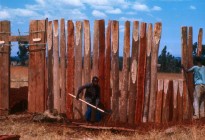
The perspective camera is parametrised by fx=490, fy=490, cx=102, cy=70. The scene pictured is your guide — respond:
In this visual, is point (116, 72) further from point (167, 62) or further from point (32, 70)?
point (167, 62)

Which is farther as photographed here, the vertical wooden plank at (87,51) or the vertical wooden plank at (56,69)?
the vertical wooden plank at (56,69)

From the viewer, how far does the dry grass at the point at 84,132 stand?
986 centimetres

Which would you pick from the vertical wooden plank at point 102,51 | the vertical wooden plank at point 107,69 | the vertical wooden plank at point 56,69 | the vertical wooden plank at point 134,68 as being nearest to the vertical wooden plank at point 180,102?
the vertical wooden plank at point 134,68

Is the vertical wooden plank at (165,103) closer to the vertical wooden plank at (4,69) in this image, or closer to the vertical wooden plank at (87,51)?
the vertical wooden plank at (87,51)

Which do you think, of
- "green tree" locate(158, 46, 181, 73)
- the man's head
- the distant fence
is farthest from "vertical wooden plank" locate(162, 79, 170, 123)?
"green tree" locate(158, 46, 181, 73)

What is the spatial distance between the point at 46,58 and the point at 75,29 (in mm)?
1289

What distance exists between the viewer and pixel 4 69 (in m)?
13.5

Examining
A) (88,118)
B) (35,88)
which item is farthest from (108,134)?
(35,88)

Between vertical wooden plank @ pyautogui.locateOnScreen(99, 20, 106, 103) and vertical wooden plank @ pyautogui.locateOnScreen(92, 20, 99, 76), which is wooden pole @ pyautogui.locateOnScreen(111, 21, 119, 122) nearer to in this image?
vertical wooden plank @ pyautogui.locateOnScreen(99, 20, 106, 103)

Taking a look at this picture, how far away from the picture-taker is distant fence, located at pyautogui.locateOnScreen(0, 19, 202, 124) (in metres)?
11.8

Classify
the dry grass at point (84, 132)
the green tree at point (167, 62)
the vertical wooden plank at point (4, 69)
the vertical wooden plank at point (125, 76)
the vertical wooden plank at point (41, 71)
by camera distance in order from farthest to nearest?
the green tree at point (167, 62) → the vertical wooden plank at point (4, 69) → the vertical wooden plank at point (41, 71) → the vertical wooden plank at point (125, 76) → the dry grass at point (84, 132)

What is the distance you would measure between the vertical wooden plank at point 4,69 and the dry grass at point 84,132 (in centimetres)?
161

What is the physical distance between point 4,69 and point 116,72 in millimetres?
3346

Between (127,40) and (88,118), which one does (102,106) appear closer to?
(88,118)
